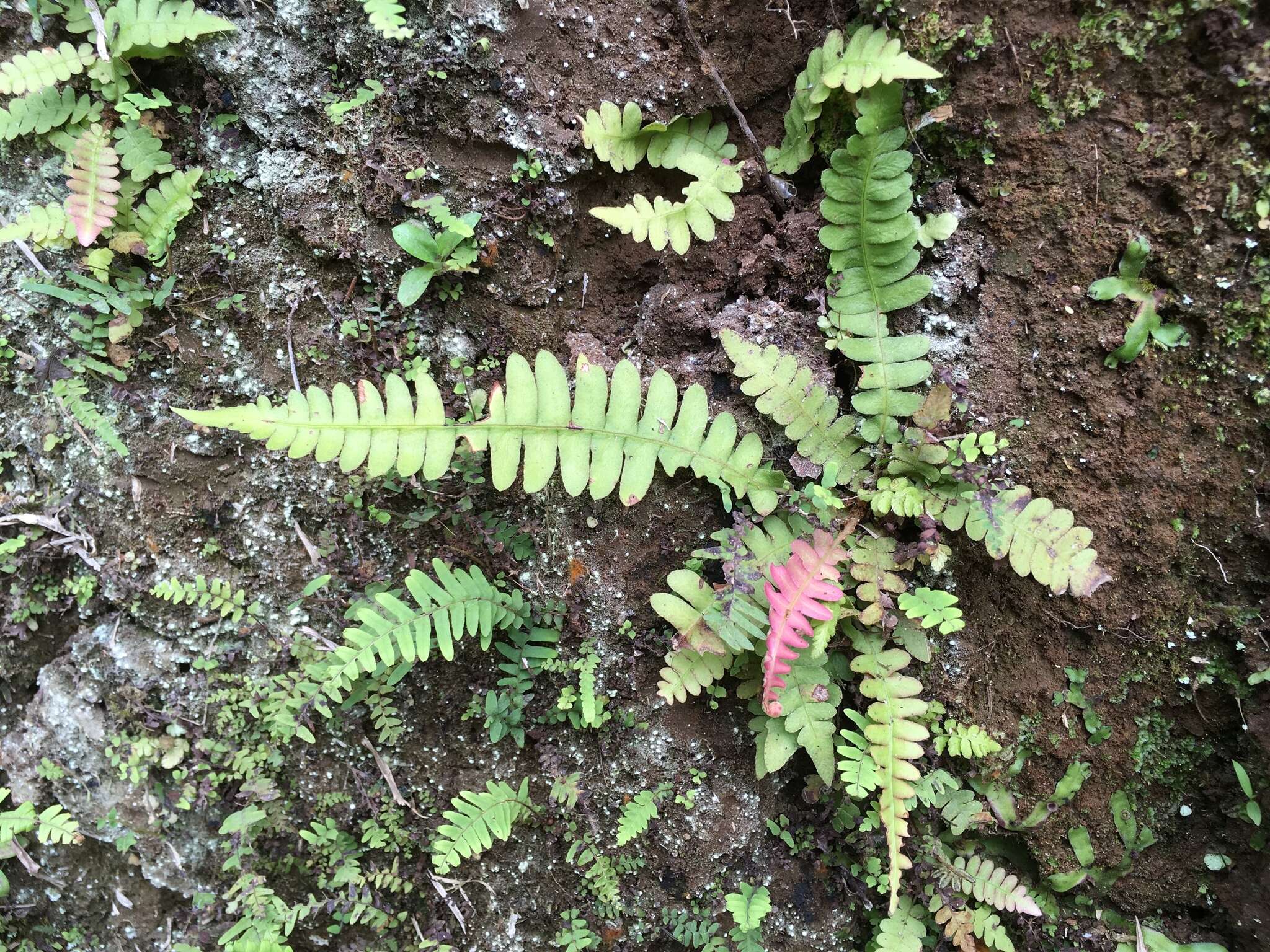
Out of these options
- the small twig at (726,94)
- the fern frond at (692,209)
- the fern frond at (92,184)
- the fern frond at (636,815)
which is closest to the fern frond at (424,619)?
the fern frond at (636,815)

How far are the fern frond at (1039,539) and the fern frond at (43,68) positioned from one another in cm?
346

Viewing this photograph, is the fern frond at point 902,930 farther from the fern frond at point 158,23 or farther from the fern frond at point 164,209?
the fern frond at point 158,23

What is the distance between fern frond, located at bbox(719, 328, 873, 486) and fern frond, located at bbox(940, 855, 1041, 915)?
1.49m

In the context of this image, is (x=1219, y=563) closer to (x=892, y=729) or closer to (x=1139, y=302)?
(x=1139, y=302)

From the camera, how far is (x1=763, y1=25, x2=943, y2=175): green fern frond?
2.16 meters

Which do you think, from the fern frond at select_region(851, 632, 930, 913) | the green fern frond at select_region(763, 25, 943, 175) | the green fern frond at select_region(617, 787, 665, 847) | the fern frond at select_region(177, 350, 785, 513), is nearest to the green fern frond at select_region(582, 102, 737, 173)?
the green fern frond at select_region(763, 25, 943, 175)

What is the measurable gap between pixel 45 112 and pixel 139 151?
38 cm

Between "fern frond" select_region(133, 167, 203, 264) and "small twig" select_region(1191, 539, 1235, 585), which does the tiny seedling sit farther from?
"fern frond" select_region(133, 167, 203, 264)

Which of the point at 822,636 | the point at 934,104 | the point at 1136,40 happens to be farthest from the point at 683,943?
the point at 1136,40

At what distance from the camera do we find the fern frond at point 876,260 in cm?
233

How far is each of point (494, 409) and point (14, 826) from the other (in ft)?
9.32

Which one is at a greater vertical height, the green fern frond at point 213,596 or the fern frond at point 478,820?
the green fern frond at point 213,596

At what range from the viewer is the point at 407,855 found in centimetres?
294

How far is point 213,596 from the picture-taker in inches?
112
